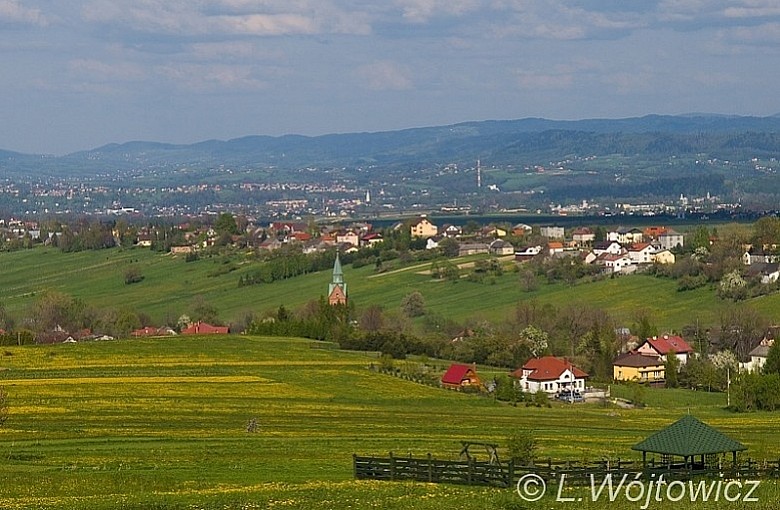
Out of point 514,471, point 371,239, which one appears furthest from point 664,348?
point 371,239

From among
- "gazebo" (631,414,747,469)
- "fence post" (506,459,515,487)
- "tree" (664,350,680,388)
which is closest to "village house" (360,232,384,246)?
"tree" (664,350,680,388)

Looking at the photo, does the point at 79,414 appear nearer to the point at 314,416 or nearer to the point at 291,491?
the point at 314,416

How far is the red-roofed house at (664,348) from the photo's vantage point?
292 ft

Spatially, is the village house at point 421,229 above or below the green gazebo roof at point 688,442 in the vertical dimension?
below

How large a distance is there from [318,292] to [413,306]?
16.5m

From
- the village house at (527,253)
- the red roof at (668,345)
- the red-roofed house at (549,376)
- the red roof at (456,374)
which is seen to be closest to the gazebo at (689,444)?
the red roof at (456,374)

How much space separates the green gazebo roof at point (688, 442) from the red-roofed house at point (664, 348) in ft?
184

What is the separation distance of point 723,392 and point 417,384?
20.0 meters

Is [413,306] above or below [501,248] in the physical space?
below

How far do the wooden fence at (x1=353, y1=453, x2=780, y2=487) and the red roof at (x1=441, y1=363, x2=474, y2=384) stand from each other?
39664 mm

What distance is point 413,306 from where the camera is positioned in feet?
383

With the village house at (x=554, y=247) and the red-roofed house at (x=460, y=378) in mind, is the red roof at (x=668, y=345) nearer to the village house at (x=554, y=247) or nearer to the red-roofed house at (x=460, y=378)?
the red-roofed house at (x=460, y=378)

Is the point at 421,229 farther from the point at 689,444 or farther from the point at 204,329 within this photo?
the point at 689,444

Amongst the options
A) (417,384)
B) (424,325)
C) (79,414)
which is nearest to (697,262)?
(424,325)
